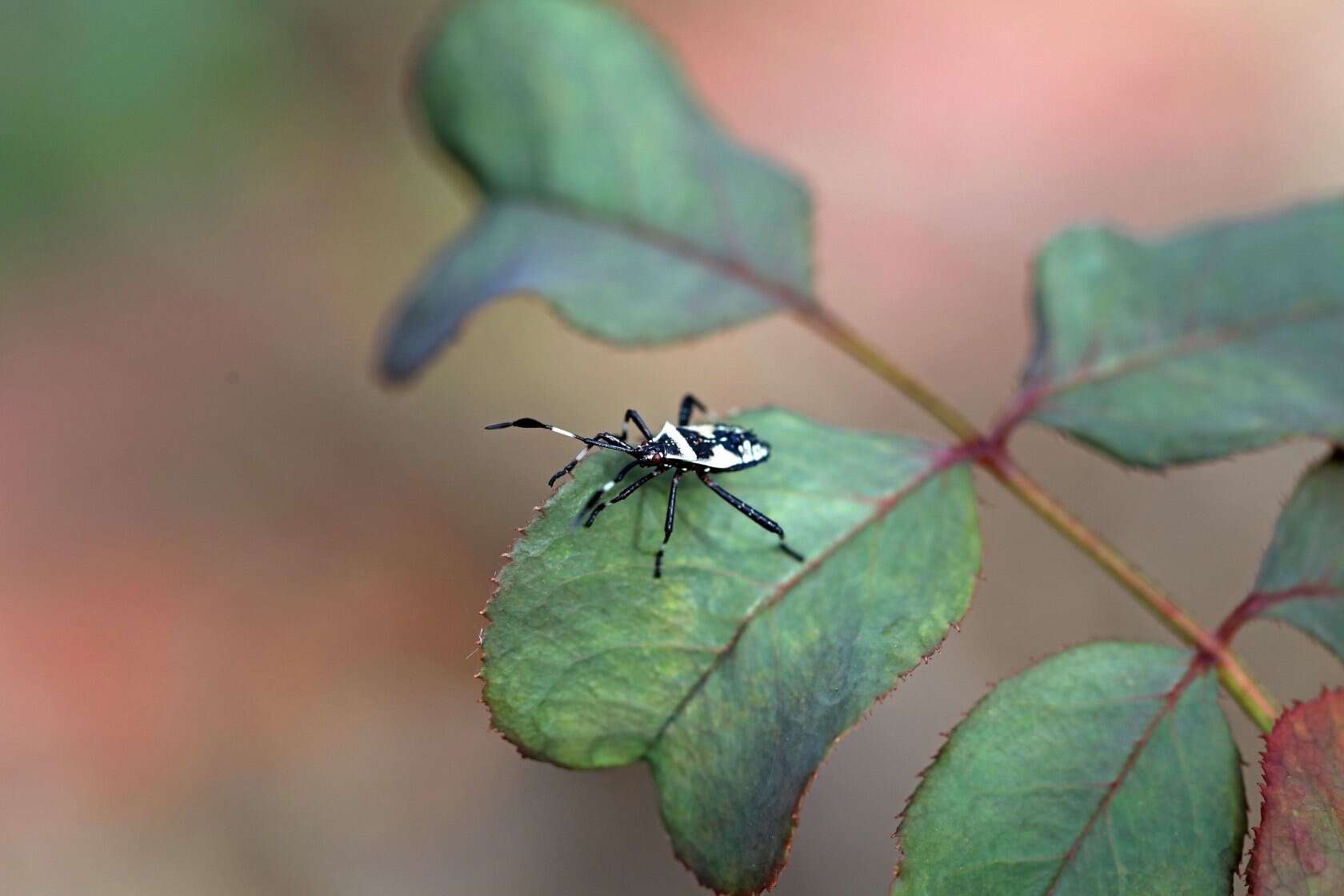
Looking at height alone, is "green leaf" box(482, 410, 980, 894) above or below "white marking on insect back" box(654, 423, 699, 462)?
below

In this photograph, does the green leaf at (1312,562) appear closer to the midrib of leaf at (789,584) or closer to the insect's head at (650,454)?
the midrib of leaf at (789,584)

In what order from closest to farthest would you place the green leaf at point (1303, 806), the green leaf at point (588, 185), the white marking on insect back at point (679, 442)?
the green leaf at point (1303, 806) → the white marking on insect back at point (679, 442) → the green leaf at point (588, 185)

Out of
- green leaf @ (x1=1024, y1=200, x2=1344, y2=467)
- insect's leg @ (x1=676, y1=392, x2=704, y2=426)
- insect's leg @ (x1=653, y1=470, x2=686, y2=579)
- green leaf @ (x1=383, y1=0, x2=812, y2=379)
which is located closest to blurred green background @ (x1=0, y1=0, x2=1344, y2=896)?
green leaf @ (x1=1024, y1=200, x2=1344, y2=467)

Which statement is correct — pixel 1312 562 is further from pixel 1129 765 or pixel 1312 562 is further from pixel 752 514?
pixel 752 514

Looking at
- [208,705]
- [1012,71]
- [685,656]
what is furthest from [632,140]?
[1012,71]

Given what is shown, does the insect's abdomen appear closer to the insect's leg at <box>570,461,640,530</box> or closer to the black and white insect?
the black and white insect

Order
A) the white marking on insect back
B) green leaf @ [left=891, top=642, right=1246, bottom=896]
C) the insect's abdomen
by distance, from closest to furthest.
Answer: green leaf @ [left=891, top=642, right=1246, bottom=896] < the insect's abdomen < the white marking on insect back

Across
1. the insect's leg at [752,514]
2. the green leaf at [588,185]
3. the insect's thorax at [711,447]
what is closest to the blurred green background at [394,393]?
the green leaf at [588,185]
